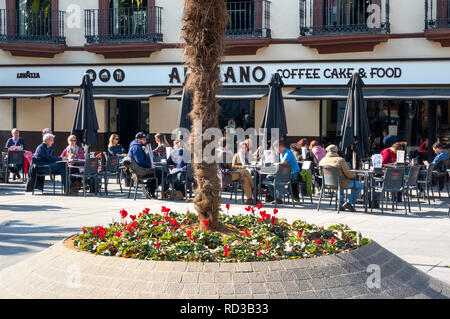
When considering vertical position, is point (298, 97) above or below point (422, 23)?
below

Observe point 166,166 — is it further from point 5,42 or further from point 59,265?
point 5,42

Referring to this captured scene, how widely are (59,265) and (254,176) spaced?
8.74 meters

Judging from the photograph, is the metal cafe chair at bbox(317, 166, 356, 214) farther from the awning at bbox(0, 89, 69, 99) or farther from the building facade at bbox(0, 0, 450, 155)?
the awning at bbox(0, 89, 69, 99)

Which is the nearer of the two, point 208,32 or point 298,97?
point 208,32

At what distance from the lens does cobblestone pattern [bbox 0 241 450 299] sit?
224 inches

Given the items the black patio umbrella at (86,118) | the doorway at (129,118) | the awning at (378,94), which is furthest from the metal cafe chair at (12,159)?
the awning at (378,94)

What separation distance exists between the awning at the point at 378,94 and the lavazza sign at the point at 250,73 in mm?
378

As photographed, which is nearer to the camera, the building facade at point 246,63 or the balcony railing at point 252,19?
the building facade at point 246,63

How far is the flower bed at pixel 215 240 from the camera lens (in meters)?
6.29

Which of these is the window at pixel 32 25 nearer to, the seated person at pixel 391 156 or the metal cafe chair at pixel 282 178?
the metal cafe chair at pixel 282 178

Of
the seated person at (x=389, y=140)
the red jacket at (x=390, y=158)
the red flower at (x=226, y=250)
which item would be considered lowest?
the red flower at (x=226, y=250)
